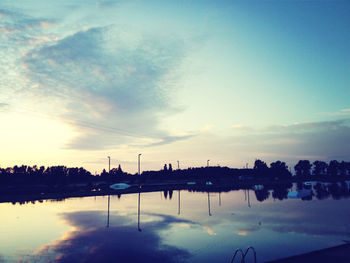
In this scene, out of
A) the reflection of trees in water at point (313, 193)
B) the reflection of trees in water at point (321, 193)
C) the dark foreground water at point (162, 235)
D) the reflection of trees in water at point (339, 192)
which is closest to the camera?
the dark foreground water at point (162, 235)

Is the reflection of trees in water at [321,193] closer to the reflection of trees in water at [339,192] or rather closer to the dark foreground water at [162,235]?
the reflection of trees in water at [339,192]

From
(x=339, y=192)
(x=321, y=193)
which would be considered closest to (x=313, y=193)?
(x=321, y=193)

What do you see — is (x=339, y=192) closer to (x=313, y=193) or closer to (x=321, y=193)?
(x=321, y=193)

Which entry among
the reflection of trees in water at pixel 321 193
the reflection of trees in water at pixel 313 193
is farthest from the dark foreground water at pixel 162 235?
the reflection of trees in water at pixel 321 193

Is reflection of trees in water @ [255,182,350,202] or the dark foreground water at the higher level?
the dark foreground water

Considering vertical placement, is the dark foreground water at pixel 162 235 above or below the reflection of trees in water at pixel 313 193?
above

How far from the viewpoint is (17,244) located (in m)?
26.7

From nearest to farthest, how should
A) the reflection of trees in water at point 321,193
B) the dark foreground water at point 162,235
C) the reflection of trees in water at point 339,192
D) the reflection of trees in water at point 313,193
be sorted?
the dark foreground water at point 162,235 → the reflection of trees in water at point 313,193 → the reflection of trees in water at point 321,193 → the reflection of trees in water at point 339,192

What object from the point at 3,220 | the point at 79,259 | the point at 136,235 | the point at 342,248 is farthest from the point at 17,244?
the point at 342,248

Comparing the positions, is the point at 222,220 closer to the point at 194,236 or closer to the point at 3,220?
the point at 194,236

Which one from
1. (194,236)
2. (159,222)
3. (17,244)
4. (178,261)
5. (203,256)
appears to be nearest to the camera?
(178,261)

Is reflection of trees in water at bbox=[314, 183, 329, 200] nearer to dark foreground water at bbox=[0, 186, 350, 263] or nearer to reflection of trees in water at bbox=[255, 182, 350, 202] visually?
reflection of trees in water at bbox=[255, 182, 350, 202]

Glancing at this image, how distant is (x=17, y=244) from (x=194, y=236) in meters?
19.9

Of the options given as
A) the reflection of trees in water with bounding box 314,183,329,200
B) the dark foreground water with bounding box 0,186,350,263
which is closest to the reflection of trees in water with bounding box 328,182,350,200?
the reflection of trees in water with bounding box 314,183,329,200
